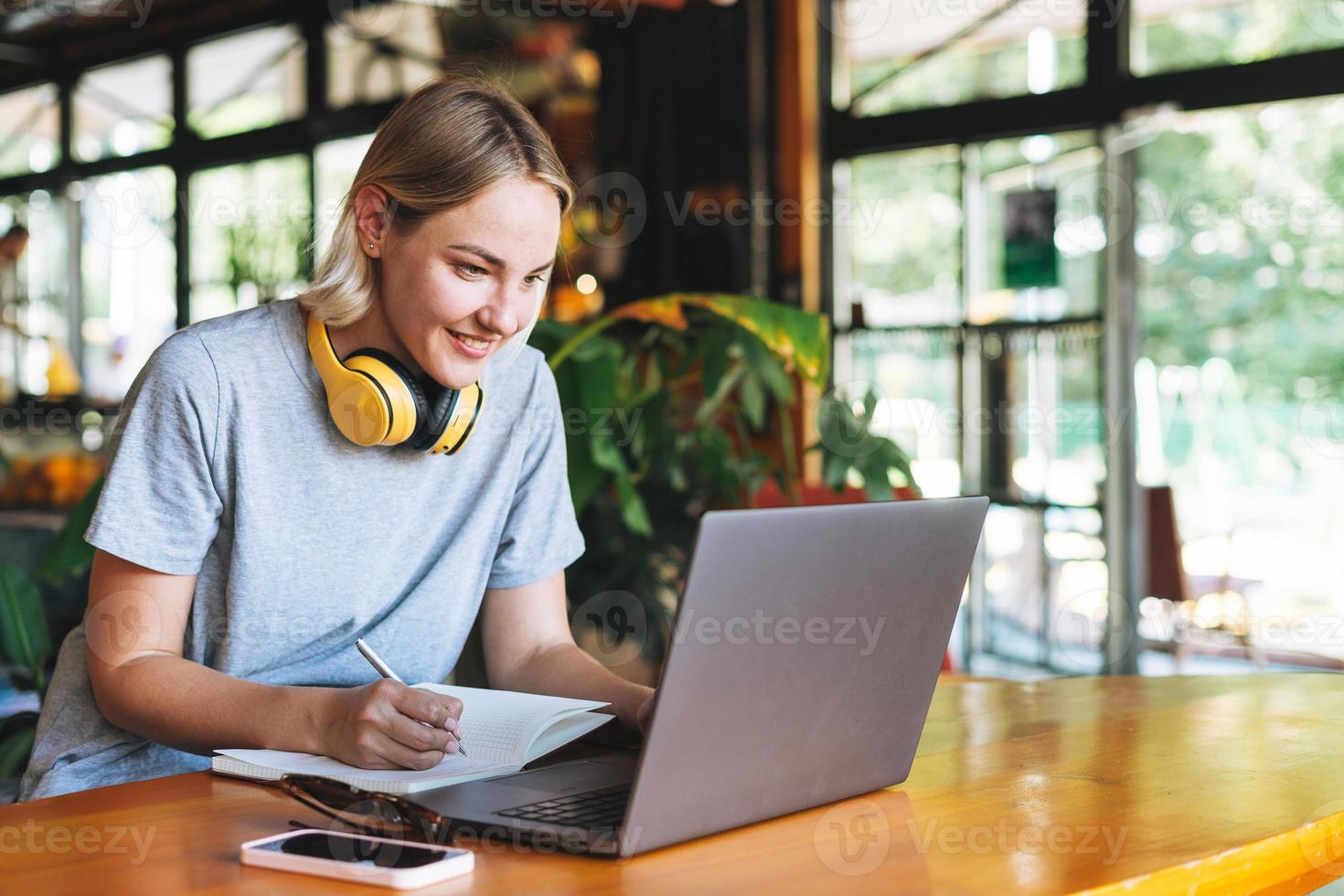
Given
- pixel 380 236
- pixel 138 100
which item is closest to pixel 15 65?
pixel 138 100

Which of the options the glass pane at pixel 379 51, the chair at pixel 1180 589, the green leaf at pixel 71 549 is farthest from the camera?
the glass pane at pixel 379 51

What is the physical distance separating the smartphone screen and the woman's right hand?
0.57 ft

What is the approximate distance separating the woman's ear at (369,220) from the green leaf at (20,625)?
41.6 inches

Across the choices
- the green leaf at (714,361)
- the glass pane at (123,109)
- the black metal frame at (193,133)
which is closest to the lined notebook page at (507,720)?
the green leaf at (714,361)

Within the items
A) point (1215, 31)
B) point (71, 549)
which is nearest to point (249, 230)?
point (1215, 31)

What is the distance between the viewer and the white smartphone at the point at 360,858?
2.95 feet

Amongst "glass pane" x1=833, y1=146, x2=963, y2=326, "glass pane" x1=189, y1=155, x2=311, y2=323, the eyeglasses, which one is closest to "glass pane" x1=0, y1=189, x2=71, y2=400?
"glass pane" x1=189, y1=155, x2=311, y2=323

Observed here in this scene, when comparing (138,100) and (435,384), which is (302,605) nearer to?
(435,384)

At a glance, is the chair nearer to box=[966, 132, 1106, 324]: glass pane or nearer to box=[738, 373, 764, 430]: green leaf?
box=[966, 132, 1106, 324]: glass pane

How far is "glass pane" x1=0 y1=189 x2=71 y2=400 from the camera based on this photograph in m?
7.57

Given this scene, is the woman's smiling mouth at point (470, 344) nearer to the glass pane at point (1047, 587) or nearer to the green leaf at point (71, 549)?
the green leaf at point (71, 549)

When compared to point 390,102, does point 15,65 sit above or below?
above

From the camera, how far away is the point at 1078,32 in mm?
4426

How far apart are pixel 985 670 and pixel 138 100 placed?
5.19 metres
